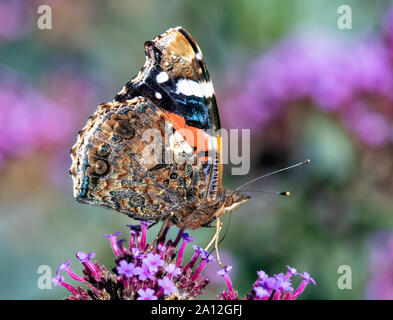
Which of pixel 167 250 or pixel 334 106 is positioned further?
pixel 334 106

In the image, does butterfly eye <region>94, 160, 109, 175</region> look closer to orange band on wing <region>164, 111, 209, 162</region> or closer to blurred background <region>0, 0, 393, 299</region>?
orange band on wing <region>164, 111, 209, 162</region>

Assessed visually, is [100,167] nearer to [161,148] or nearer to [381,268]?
[161,148]

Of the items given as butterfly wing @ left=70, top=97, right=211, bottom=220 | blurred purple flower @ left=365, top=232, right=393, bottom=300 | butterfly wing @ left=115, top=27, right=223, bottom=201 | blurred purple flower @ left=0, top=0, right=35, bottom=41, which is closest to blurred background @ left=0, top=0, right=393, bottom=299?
blurred purple flower @ left=365, top=232, right=393, bottom=300

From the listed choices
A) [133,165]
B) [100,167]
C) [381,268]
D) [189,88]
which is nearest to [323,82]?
[381,268]

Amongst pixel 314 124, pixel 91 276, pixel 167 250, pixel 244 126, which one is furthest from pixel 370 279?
pixel 91 276

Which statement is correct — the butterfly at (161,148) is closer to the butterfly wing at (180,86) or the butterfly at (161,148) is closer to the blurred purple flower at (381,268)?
the butterfly wing at (180,86)

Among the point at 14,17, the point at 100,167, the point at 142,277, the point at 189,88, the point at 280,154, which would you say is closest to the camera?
the point at 142,277

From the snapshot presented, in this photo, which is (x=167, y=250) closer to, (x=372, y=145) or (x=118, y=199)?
(x=118, y=199)
